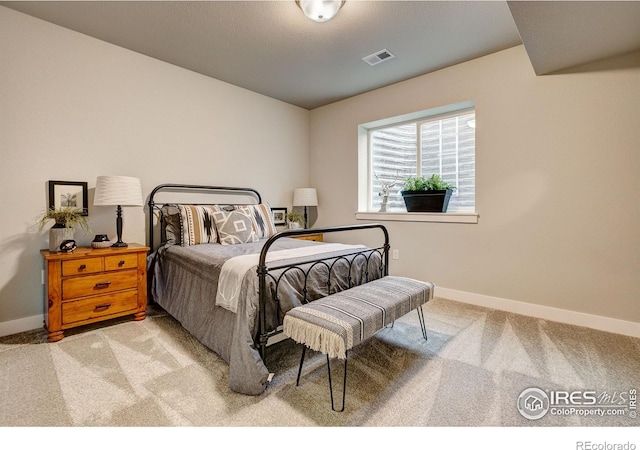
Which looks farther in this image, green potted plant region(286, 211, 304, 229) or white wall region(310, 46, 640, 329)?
green potted plant region(286, 211, 304, 229)

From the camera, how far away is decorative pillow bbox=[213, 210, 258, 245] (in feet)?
9.48

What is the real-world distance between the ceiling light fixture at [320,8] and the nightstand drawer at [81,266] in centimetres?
252

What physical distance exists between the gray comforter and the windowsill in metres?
1.18

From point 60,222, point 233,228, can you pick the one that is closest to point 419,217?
point 233,228

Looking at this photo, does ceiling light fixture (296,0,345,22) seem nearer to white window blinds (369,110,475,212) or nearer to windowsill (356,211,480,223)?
white window blinds (369,110,475,212)

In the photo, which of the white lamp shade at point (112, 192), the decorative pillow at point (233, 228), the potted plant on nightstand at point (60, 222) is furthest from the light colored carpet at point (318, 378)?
the white lamp shade at point (112, 192)

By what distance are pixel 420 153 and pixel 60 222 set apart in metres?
3.72

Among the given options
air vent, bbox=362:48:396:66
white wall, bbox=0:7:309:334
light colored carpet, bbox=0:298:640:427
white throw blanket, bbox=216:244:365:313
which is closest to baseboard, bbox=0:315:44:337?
white wall, bbox=0:7:309:334

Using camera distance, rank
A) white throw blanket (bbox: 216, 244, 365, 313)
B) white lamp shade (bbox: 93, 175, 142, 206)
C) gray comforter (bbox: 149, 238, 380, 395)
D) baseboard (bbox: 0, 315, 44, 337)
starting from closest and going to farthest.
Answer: gray comforter (bbox: 149, 238, 380, 395) < white throw blanket (bbox: 216, 244, 365, 313) < baseboard (bbox: 0, 315, 44, 337) < white lamp shade (bbox: 93, 175, 142, 206)

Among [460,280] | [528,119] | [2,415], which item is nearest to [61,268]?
[2,415]

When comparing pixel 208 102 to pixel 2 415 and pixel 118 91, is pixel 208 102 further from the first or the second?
pixel 2 415

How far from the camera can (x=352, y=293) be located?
1.91 metres

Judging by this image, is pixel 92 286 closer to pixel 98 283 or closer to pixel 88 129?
pixel 98 283

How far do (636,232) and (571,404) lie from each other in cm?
163
